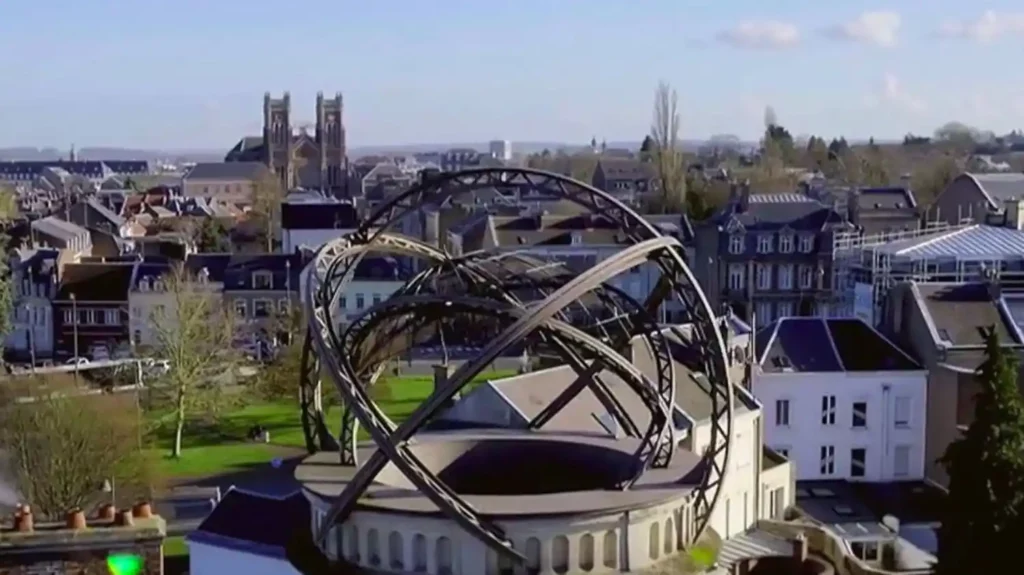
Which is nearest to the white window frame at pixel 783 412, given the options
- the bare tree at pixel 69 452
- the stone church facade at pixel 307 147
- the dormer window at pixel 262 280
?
the bare tree at pixel 69 452

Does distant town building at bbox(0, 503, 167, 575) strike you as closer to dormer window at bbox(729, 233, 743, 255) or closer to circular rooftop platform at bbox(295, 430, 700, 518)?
circular rooftop platform at bbox(295, 430, 700, 518)

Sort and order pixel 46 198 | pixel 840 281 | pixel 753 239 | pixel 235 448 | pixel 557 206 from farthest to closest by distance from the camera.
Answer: pixel 46 198
pixel 557 206
pixel 753 239
pixel 840 281
pixel 235 448

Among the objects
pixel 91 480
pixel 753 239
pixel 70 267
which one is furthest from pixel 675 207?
pixel 91 480

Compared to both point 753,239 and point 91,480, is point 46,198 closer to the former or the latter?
point 753,239

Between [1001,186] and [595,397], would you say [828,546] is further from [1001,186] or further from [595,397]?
[1001,186]

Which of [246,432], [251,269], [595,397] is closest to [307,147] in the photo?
[251,269]

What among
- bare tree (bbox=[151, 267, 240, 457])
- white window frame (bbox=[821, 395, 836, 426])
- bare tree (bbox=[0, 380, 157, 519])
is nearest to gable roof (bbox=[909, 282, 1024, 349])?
white window frame (bbox=[821, 395, 836, 426])

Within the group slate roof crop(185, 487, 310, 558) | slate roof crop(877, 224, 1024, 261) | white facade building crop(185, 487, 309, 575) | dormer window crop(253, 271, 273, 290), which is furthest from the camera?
dormer window crop(253, 271, 273, 290)
